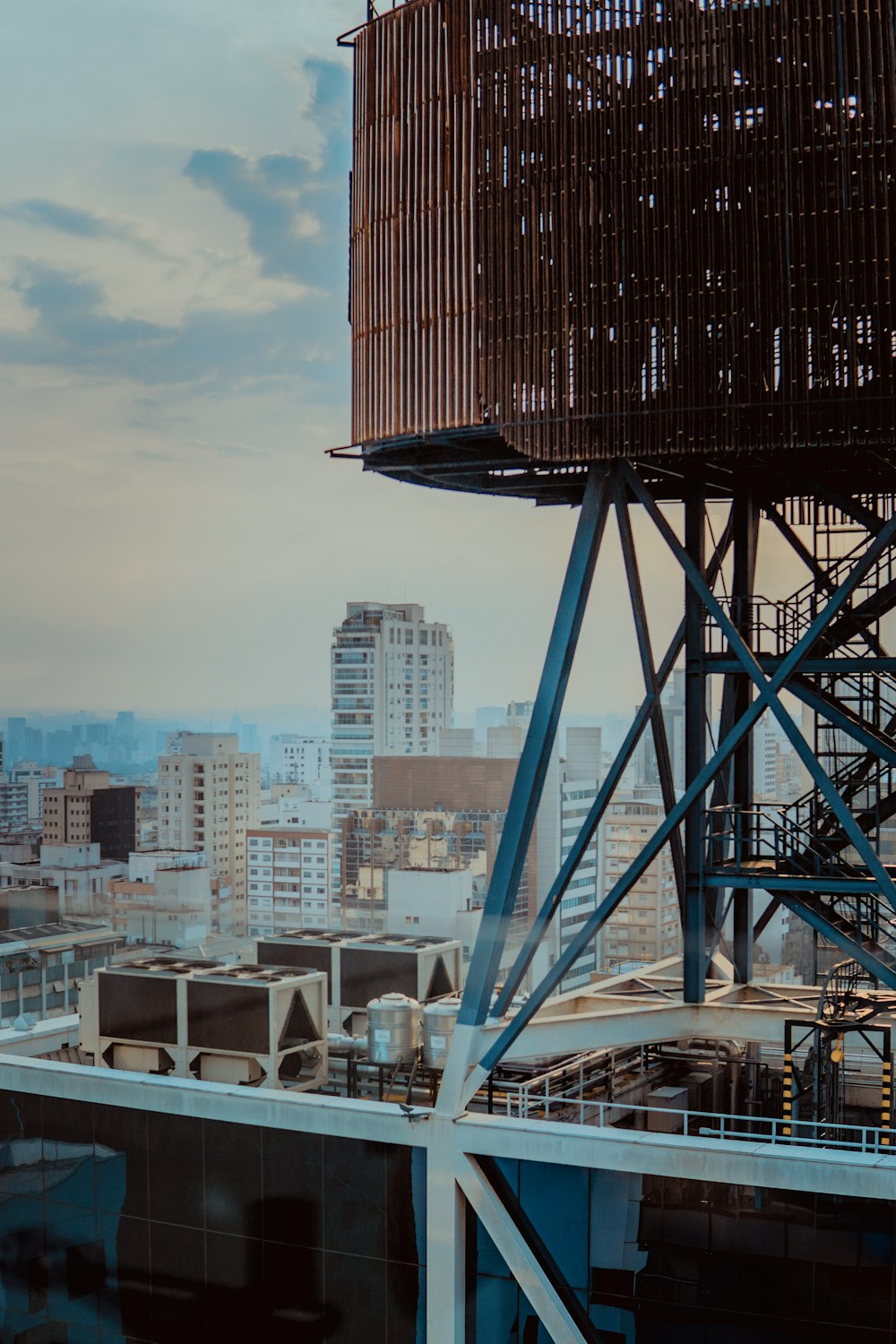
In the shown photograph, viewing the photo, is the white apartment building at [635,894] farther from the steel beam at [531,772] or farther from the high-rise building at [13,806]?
the steel beam at [531,772]

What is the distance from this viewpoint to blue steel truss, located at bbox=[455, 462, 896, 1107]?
18094 mm

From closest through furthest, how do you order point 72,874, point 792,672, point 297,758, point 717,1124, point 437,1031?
point 792,672 < point 717,1124 < point 437,1031 < point 72,874 < point 297,758

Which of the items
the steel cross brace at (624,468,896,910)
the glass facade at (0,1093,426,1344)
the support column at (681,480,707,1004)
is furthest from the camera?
the support column at (681,480,707,1004)

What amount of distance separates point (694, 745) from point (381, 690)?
51.7m

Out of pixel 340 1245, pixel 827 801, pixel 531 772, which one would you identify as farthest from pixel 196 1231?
pixel 827 801

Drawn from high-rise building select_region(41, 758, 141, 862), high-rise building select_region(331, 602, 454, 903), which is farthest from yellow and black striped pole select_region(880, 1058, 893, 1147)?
high-rise building select_region(331, 602, 454, 903)

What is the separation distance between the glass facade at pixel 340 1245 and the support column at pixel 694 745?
12.4 ft

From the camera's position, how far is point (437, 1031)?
21.5 meters

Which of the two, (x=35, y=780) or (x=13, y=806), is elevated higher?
(x=35, y=780)

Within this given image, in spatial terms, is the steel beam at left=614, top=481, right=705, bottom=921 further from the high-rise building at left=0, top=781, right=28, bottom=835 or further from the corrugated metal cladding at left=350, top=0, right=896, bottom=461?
the high-rise building at left=0, top=781, right=28, bottom=835

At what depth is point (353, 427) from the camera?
19.9 meters

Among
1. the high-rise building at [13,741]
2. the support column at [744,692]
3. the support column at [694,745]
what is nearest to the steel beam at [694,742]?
the support column at [694,745]

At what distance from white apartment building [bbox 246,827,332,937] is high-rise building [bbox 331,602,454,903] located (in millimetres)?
2110

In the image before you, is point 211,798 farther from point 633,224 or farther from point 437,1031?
point 633,224
